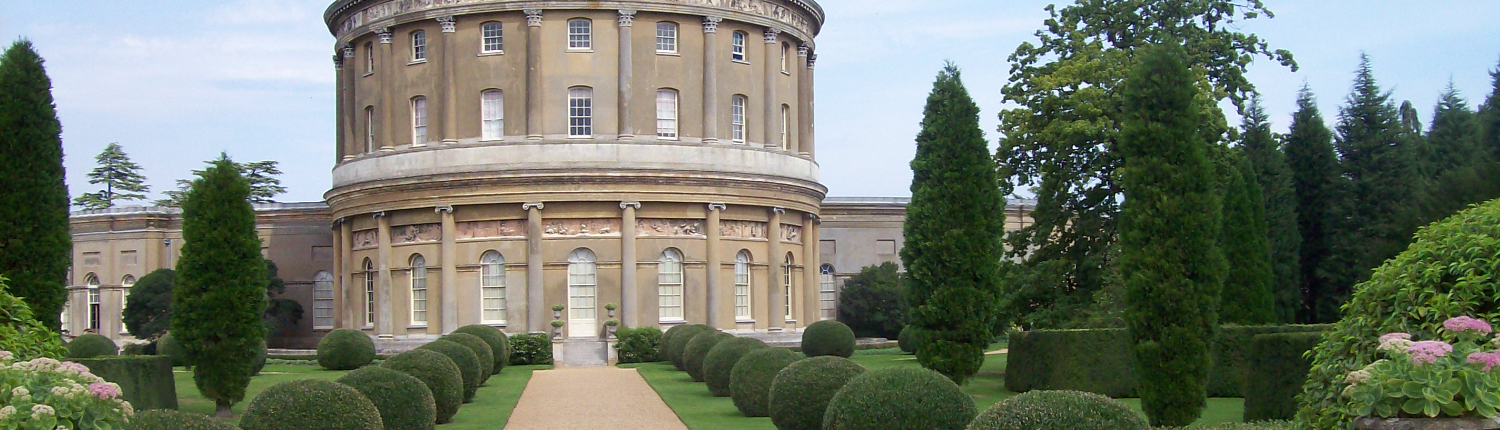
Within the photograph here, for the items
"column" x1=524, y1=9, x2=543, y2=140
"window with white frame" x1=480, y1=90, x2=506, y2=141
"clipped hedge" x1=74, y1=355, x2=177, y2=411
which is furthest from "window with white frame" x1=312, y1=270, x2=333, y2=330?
"clipped hedge" x1=74, y1=355, x2=177, y2=411

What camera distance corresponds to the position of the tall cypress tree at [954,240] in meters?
24.7

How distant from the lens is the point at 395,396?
59.5 ft

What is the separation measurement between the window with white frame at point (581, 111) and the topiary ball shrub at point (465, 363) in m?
17.3

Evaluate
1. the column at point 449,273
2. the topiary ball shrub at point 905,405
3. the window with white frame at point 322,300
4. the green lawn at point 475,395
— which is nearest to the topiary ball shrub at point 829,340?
the green lawn at point 475,395

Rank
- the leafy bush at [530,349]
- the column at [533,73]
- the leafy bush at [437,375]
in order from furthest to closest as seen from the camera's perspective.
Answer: the column at [533,73], the leafy bush at [530,349], the leafy bush at [437,375]

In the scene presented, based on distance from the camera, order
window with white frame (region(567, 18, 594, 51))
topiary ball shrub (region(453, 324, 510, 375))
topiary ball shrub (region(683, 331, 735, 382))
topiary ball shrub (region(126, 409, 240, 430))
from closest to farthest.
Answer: topiary ball shrub (region(126, 409, 240, 430)) < topiary ball shrub (region(683, 331, 735, 382)) < topiary ball shrub (region(453, 324, 510, 375)) < window with white frame (region(567, 18, 594, 51))

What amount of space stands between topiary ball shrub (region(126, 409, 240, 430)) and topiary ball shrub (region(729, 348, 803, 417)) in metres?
10.8

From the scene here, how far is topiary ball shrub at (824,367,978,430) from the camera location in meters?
15.1

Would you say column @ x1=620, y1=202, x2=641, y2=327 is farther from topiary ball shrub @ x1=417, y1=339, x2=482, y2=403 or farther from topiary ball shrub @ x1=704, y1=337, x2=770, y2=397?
topiary ball shrub @ x1=417, y1=339, x2=482, y2=403

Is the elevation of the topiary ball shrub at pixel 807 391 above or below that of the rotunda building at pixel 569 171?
below

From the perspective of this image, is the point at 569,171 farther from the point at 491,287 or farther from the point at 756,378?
the point at 756,378

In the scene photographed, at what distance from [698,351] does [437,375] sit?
1027 cm

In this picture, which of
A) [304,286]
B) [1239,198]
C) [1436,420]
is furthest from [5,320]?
[304,286]

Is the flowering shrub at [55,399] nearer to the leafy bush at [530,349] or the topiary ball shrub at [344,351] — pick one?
the topiary ball shrub at [344,351]
